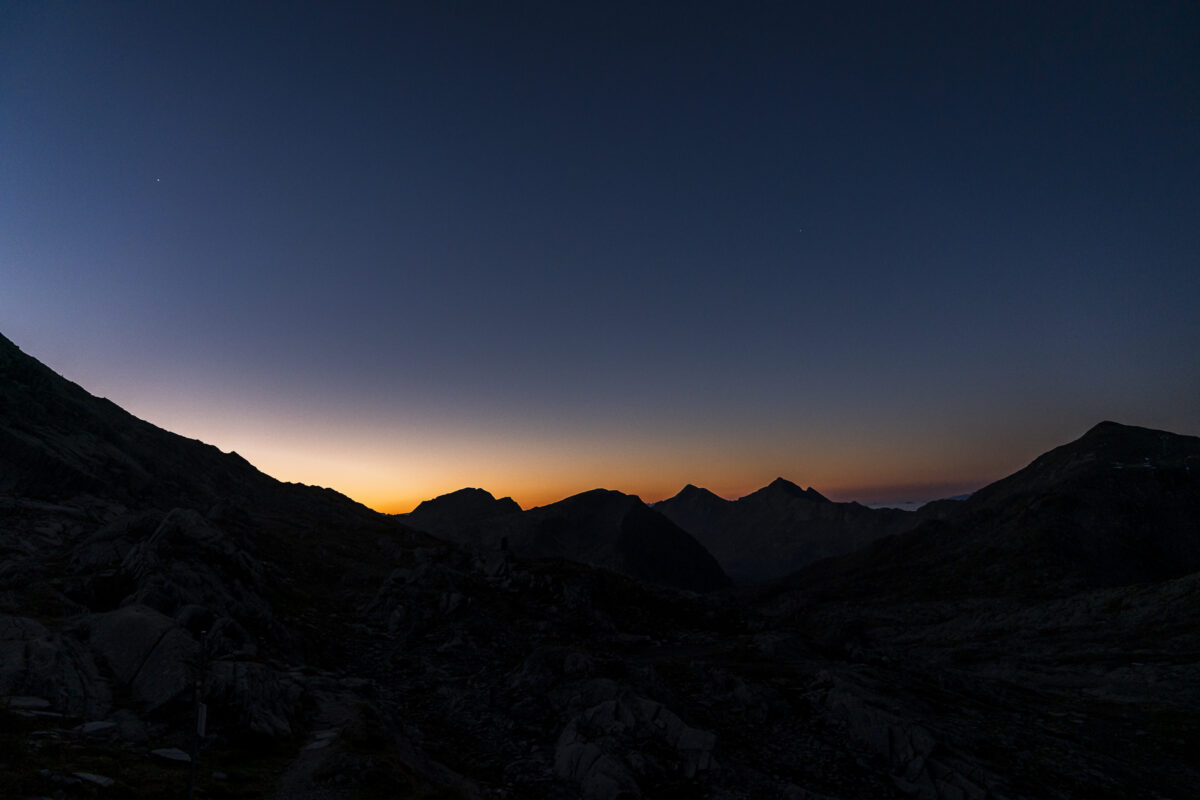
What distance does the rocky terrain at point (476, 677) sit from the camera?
25375 mm

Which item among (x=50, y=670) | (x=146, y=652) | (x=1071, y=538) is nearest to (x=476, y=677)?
(x=146, y=652)

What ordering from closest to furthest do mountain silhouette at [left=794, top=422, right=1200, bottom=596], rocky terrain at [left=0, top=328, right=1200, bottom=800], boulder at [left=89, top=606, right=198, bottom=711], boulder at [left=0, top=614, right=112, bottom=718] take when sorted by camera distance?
boulder at [left=0, top=614, right=112, bottom=718], rocky terrain at [left=0, top=328, right=1200, bottom=800], boulder at [left=89, top=606, right=198, bottom=711], mountain silhouette at [left=794, top=422, right=1200, bottom=596]

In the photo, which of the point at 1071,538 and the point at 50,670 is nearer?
the point at 50,670

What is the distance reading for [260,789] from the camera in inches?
870

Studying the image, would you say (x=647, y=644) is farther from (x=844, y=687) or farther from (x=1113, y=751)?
(x=1113, y=751)

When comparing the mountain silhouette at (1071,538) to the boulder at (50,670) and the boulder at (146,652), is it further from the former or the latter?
the boulder at (50,670)

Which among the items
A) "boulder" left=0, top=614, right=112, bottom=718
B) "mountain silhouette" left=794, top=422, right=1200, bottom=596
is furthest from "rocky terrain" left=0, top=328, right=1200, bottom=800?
"mountain silhouette" left=794, top=422, right=1200, bottom=596

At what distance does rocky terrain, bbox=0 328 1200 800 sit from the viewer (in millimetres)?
25375

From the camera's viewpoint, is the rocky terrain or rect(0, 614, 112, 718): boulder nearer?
rect(0, 614, 112, 718): boulder

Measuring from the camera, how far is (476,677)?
47.5 meters

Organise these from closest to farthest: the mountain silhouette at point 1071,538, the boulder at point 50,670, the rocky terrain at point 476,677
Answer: the boulder at point 50,670
the rocky terrain at point 476,677
the mountain silhouette at point 1071,538

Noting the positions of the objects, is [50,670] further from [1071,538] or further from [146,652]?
[1071,538]

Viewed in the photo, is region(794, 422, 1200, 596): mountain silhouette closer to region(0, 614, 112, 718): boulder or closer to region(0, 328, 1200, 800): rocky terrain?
region(0, 328, 1200, 800): rocky terrain

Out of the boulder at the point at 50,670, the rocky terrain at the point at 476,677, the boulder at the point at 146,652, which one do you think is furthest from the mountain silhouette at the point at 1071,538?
the boulder at the point at 50,670
